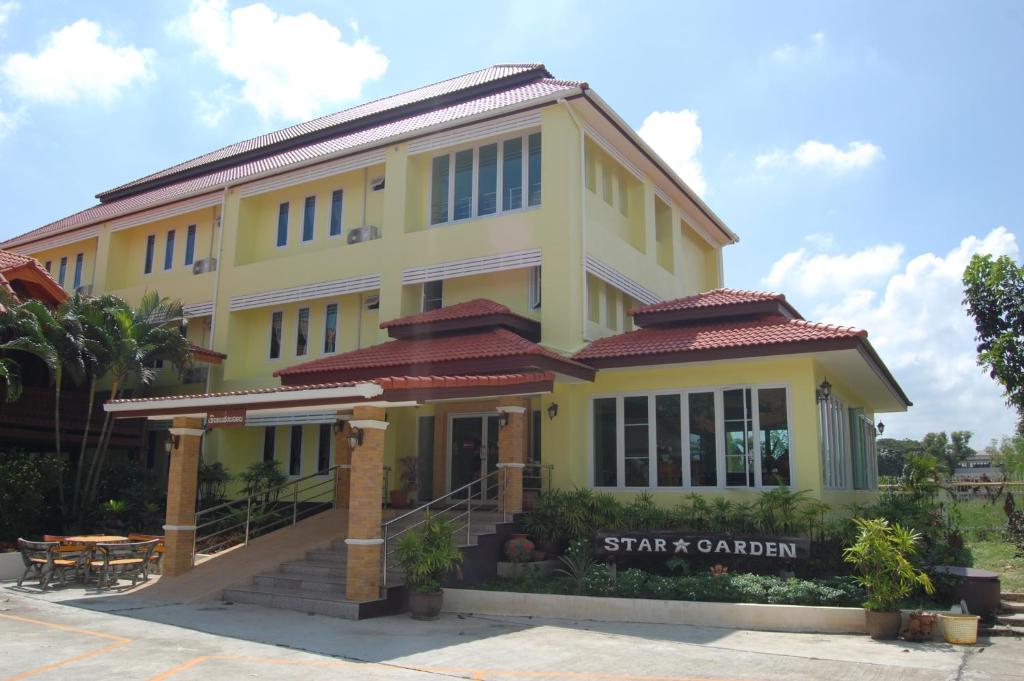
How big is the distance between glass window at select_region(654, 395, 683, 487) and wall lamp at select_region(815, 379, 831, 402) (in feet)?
8.56

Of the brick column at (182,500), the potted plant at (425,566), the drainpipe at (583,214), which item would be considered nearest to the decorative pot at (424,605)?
the potted plant at (425,566)

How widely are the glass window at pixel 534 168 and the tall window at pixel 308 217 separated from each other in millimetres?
7361

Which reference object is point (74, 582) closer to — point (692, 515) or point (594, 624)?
point (594, 624)

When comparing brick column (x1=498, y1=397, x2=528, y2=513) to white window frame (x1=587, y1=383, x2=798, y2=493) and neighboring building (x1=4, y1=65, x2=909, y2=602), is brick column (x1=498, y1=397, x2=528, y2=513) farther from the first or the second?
white window frame (x1=587, y1=383, x2=798, y2=493)

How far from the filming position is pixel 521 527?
15.1m

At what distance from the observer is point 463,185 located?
20.8 metres

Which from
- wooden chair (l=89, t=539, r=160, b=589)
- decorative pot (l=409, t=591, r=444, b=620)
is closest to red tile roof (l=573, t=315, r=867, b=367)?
decorative pot (l=409, t=591, r=444, b=620)

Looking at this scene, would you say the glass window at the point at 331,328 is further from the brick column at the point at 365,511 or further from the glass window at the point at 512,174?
the brick column at the point at 365,511

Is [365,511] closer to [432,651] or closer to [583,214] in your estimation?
[432,651]

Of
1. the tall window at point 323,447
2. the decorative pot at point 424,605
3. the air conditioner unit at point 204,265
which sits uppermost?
the air conditioner unit at point 204,265

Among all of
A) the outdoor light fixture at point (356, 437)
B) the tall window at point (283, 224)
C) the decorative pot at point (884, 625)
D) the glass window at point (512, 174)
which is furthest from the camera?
the tall window at point (283, 224)

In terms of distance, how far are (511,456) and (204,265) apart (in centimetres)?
1428

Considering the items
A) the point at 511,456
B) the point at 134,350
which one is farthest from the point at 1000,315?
the point at 134,350

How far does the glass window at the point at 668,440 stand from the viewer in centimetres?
1619
